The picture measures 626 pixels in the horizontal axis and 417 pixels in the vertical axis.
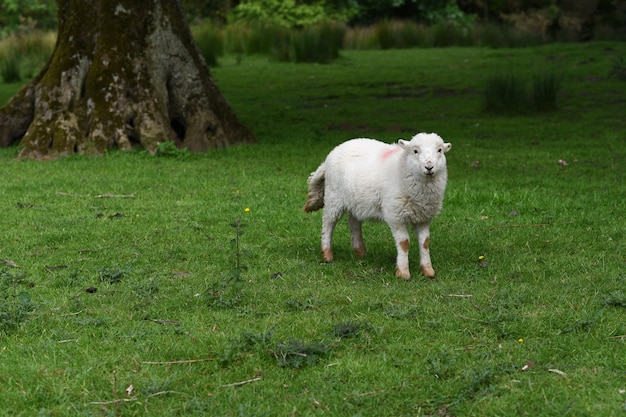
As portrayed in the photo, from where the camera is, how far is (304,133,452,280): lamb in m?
6.69

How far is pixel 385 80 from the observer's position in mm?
19375

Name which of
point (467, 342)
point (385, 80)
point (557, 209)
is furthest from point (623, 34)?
point (467, 342)

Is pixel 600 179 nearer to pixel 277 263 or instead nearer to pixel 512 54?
pixel 277 263

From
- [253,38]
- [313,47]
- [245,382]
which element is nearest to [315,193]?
[245,382]

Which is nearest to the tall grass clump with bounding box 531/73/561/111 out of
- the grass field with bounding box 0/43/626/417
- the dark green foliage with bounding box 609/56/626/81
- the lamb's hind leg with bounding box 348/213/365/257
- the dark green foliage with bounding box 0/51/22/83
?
the grass field with bounding box 0/43/626/417

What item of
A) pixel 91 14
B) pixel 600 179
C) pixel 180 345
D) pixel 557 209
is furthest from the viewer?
pixel 91 14

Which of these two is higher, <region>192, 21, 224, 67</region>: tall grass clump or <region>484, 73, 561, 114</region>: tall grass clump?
<region>192, 21, 224, 67</region>: tall grass clump

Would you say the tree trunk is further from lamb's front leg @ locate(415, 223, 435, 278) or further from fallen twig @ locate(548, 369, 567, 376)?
fallen twig @ locate(548, 369, 567, 376)

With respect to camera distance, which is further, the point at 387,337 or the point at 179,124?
the point at 179,124

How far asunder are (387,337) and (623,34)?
21030 millimetres

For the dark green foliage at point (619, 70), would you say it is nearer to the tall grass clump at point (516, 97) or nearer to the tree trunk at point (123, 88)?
the tall grass clump at point (516, 97)

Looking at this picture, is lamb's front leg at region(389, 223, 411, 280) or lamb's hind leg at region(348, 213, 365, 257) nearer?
lamb's front leg at region(389, 223, 411, 280)

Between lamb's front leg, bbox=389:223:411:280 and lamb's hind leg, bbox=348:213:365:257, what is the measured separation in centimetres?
65

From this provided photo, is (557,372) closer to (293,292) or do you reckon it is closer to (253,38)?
(293,292)
